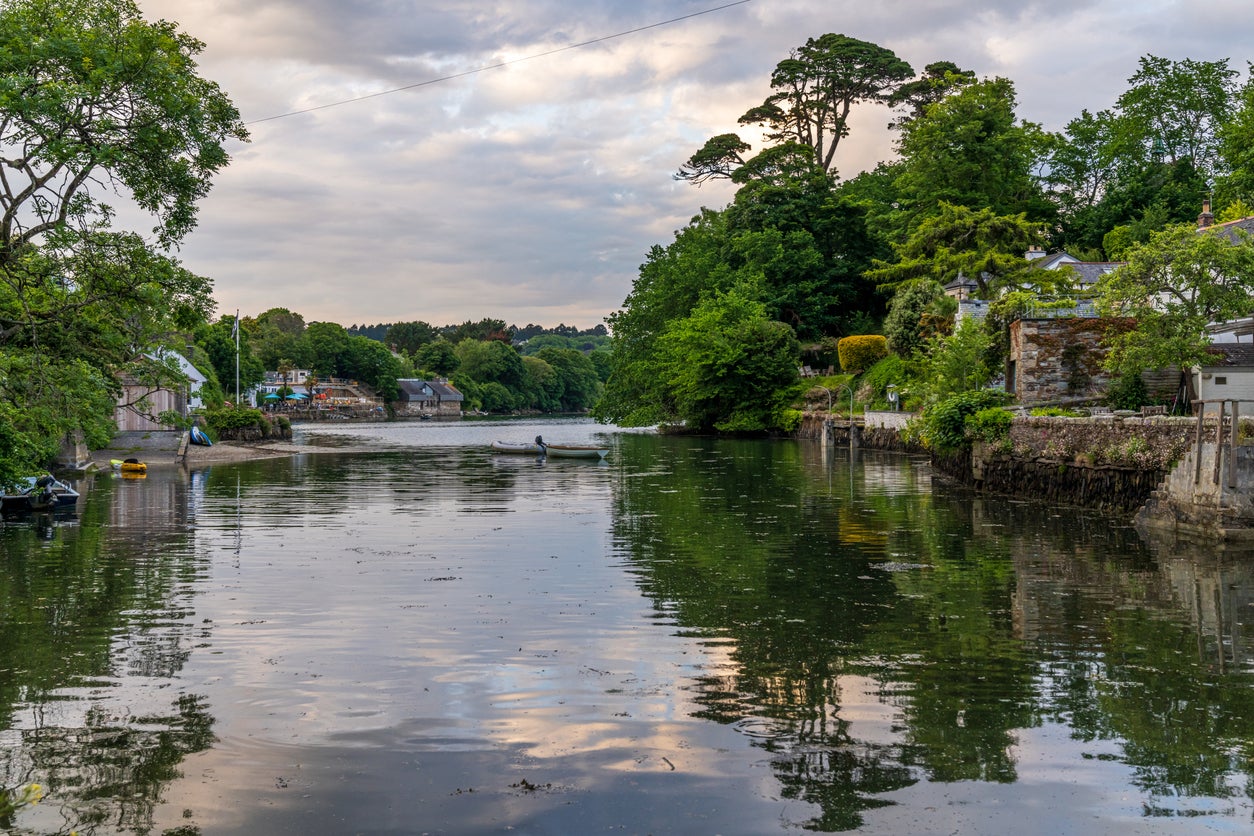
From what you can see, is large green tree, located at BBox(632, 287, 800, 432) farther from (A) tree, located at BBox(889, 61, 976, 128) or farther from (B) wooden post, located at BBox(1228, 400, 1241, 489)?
(B) wooden post, located at BBox(1228, 400, 1241, 489)

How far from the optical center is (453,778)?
8461 mm

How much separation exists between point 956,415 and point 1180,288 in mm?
8058

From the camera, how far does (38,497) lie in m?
29.2

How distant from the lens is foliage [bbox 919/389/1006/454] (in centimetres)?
3697

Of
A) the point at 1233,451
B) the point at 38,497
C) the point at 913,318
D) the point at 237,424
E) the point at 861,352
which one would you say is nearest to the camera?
the point at 1233,451

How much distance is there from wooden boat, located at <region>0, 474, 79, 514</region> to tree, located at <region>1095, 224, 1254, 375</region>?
98.1ft

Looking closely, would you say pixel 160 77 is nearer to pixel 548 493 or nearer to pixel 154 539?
pixel 154 539

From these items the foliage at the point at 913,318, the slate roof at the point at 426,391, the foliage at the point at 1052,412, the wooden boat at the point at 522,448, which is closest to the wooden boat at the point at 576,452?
the wooden boat at the point at 522,448

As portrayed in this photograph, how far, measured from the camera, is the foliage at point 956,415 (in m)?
37.0

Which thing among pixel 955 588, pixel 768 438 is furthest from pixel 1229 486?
pixel 768 438

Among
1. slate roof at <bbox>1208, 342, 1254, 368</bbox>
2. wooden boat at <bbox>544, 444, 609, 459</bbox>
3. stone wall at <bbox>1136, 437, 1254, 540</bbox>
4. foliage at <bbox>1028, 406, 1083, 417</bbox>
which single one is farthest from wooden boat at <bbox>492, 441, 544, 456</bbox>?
stone wall at <bbox>1136, 437, 1254, 540</bbox>

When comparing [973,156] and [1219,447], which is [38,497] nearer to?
[1219,447]

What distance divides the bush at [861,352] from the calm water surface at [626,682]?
166ft

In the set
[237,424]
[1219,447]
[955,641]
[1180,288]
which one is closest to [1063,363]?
[1180,288]
